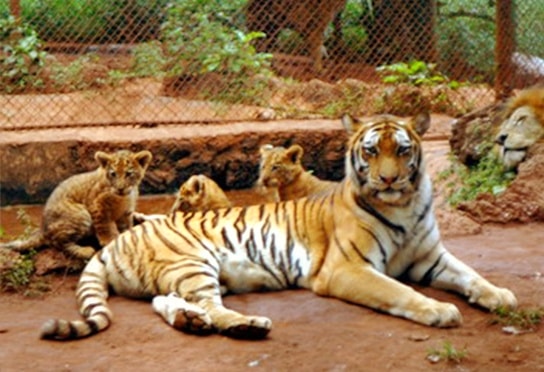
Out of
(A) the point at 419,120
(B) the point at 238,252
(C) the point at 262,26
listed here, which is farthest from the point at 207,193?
(C) the point at 262,26

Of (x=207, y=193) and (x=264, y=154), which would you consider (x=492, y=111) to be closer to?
(x=264, y=154)

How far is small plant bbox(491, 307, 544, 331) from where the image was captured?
18.4 feet

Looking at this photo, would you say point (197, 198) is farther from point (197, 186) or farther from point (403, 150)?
point (403, 150)

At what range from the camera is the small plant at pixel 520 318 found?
562 centimetres

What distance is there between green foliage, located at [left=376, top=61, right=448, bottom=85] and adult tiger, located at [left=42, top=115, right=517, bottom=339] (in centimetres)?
744

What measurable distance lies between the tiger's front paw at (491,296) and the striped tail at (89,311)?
7.14ft

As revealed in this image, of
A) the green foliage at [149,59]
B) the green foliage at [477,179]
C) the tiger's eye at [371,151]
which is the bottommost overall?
the green foliage at [477,179]

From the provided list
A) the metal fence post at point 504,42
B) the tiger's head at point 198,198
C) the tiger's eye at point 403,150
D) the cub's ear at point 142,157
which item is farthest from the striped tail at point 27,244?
the metal fence post at point 504,42

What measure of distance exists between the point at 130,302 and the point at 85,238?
1.30 meters

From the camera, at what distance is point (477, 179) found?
10195 mm

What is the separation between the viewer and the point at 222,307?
5.74 meters

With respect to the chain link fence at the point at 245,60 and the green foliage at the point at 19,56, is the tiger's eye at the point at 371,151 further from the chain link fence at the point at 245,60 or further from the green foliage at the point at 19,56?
the green foliage at the point at 19,56

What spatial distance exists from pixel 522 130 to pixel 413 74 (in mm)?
4609

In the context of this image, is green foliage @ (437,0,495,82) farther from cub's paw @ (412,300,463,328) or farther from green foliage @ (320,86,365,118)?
cub's paw @ (412,300,463,328)
